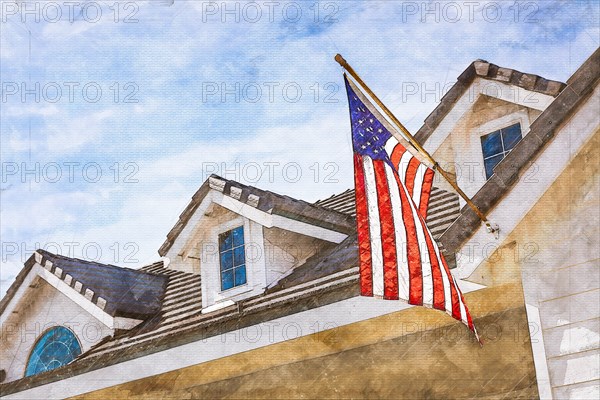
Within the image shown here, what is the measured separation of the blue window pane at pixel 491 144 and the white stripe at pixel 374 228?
302cm

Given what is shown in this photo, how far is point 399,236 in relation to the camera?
7.73 m

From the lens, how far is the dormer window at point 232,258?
38.2 feet

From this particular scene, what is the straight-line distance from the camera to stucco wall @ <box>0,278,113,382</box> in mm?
13312

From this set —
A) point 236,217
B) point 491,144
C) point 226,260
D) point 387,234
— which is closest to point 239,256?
point 226,260

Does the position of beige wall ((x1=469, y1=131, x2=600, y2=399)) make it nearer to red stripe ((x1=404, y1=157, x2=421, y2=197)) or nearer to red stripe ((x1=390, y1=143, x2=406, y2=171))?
red stripe ((x1=404, y1=157, x2=421, y2=197))

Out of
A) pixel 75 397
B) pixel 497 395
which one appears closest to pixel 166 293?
pixel 75 397

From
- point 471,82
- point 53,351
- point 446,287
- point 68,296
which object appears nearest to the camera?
point 446,287

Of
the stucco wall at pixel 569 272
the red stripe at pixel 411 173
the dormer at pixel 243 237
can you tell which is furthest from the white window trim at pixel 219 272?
the stucco wall at pixel 569 272

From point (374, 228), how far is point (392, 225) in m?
0.16

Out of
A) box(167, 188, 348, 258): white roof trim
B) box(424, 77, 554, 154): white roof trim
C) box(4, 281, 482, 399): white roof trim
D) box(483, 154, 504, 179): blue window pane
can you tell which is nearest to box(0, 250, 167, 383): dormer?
box(4, 281, 482, 399): white roof trim

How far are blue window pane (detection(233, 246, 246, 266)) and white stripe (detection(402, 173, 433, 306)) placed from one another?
423 centimetres

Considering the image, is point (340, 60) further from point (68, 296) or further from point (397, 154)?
point (68, 296)

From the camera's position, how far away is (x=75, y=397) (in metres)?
11.8

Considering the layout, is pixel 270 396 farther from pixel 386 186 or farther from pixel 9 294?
pixel 9 294
